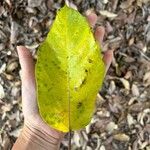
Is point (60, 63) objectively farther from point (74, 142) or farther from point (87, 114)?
point (74, 142)

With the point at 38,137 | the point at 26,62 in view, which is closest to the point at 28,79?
the point at 26,62

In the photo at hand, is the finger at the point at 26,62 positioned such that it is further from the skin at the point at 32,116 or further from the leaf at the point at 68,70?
the leaf at the point at 68,70

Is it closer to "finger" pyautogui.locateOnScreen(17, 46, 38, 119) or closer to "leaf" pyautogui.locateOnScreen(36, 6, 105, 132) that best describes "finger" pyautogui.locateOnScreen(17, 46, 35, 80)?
"finger" pyautogui.locateOnScreen(17, 46, 38, 119)

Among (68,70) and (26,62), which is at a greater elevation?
(68,70)

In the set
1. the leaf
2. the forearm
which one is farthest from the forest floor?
the leaf

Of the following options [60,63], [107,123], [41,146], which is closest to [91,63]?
[60,63]

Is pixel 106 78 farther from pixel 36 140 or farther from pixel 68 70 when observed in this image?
pixel 68 70
